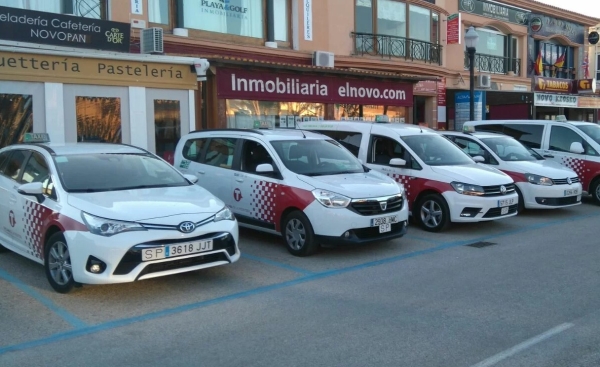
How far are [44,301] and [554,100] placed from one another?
88.4ft

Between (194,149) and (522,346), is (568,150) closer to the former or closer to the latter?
(194,149)

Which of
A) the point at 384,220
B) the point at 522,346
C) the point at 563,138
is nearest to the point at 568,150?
the point at 563,138

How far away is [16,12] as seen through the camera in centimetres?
1237

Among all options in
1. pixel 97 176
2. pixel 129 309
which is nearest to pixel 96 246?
A: pixel 129 309

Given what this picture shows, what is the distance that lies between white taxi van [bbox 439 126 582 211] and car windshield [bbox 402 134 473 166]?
0.87 m

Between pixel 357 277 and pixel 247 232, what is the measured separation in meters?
3.35

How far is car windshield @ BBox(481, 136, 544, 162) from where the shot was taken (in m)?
12.8

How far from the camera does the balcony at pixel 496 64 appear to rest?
87.4 ft

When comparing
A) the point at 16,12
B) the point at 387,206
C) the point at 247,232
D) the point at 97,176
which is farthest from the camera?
the point at 16,12

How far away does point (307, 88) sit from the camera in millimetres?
17453

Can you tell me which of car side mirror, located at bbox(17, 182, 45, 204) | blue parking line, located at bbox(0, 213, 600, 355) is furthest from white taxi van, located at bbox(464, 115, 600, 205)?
car side mirror, located at bbox(17, 182, 45, 204)

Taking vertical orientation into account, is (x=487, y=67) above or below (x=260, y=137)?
above

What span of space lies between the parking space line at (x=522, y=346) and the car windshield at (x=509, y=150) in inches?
296

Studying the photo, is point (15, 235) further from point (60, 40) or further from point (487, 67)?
point (487, 67)
